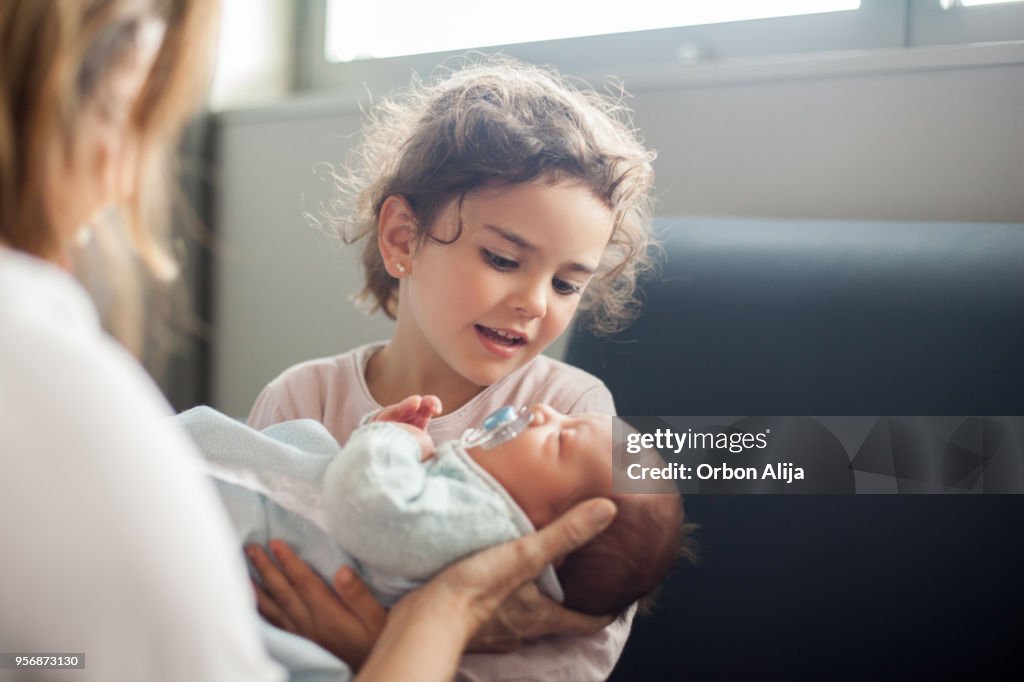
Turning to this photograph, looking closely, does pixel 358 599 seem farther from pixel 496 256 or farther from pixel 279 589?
pixel 496 256

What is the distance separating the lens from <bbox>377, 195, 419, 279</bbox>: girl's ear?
1028 mm

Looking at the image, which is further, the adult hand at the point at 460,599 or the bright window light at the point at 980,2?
the bright window light at the point at 980,2

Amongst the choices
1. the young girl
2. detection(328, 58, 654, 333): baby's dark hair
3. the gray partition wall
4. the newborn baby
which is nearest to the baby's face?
the newborn baby

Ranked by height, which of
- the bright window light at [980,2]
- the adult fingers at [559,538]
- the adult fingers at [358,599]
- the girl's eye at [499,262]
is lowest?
the adult fingers at [358,599]

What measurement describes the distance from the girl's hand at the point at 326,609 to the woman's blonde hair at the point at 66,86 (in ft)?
1.01

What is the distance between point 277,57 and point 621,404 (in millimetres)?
1157

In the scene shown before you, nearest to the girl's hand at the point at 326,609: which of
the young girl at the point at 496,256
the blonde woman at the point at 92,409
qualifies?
the young girl at the point at 496,256

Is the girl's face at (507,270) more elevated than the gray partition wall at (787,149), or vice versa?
the gray partition wall at (787,149)

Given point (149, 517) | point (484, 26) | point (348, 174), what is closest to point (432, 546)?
point (149, 517)

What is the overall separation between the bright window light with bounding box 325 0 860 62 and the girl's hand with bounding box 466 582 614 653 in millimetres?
893

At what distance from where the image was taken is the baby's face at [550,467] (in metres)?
0.84

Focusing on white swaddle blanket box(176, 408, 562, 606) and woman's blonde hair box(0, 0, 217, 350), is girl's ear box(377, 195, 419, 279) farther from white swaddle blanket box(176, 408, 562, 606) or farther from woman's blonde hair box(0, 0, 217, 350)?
woman's blonde hair box(0, 0, 217, 350)

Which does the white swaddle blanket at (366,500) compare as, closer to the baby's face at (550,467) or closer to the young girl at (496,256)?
the baby's face at (550,467)

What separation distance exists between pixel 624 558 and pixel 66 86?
573mm
